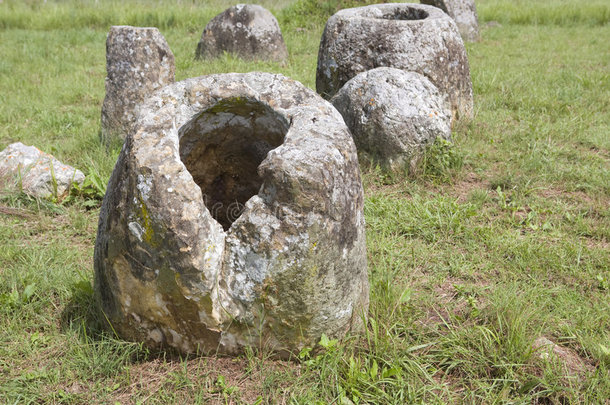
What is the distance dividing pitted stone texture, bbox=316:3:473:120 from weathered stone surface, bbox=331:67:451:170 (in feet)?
1.76

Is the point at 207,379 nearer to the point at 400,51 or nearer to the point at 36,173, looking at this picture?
the point at 36,173

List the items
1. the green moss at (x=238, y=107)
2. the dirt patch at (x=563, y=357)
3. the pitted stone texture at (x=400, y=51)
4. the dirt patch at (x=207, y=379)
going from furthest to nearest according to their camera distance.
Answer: the pitted stone texture at (x=400, y=51) < the green moss at (x=238, y=107) < the dirt patch at (x=563, y=357) < the dirt patch at (x=207, y=379)

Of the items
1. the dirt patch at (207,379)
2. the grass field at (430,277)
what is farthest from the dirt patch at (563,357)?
the dirt patch at (207,379)

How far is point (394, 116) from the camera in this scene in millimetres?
4746

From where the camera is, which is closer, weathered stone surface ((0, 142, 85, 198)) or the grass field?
the grass field

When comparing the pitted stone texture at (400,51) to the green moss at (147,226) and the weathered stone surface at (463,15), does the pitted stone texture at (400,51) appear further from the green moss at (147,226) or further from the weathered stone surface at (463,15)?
the weathered stone surface at (463,15)

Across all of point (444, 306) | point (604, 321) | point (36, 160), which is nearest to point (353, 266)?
point (444, 306)

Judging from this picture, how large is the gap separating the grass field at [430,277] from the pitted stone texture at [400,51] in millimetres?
517

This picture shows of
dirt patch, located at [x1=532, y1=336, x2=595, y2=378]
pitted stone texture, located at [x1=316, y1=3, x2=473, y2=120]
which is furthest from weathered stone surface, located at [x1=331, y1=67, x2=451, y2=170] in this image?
dirt patch, located at [x1=532, y1=336, x2=595, y2=378]

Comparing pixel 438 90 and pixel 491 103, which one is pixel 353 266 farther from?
pixel 491 103

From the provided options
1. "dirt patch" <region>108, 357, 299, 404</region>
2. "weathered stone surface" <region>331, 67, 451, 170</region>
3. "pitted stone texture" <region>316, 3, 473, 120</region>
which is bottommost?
"dirt patch" <region>108, 357, 299, 404</region>

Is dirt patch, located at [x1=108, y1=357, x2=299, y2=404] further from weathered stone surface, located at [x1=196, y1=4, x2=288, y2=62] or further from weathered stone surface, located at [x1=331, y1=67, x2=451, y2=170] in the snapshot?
weathered stone surface, located at [x1=196, y1=4, x2=288, y2=62]

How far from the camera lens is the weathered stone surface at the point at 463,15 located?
1068 cm

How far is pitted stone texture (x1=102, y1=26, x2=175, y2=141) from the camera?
5.46 m
